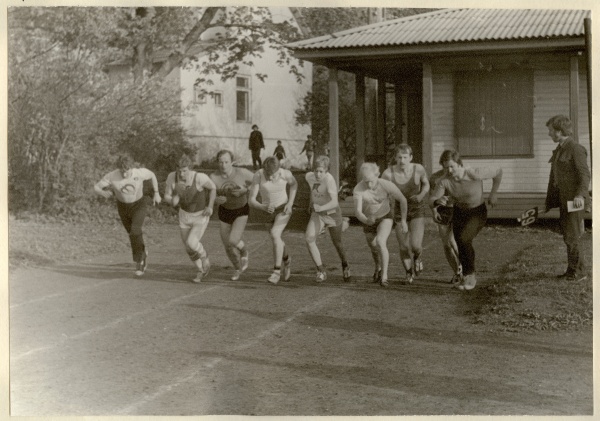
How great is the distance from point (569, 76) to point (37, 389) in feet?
29.4

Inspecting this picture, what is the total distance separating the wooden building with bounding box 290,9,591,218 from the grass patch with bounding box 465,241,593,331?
2.48 metres

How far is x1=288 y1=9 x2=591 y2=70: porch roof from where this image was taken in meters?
11.5

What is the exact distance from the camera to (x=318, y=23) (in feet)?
35.4

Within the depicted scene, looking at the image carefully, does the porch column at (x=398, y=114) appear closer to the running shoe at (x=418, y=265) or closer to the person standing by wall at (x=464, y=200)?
the running shoe at (x=418, y=265)

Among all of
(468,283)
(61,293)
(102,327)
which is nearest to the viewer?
(102,327)

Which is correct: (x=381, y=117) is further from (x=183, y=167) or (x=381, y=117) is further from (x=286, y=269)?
(x=183, y=167)

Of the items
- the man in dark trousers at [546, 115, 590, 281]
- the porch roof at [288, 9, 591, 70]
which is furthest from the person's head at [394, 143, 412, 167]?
the porch roof at [288, 9, 591, 70]

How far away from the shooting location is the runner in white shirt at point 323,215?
9422 mm

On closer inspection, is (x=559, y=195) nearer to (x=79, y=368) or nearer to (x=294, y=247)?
(x=294, y=247)

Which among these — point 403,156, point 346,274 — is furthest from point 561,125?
point 346,274

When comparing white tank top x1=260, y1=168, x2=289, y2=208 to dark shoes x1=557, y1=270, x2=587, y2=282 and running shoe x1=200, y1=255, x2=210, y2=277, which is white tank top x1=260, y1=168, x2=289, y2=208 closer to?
running shoe x1=200, y1=255, x2=210, y2=277

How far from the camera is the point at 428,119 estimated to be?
1352cm

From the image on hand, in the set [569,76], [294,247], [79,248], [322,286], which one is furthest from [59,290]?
[569,76]

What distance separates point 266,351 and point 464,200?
2905 millimetres
